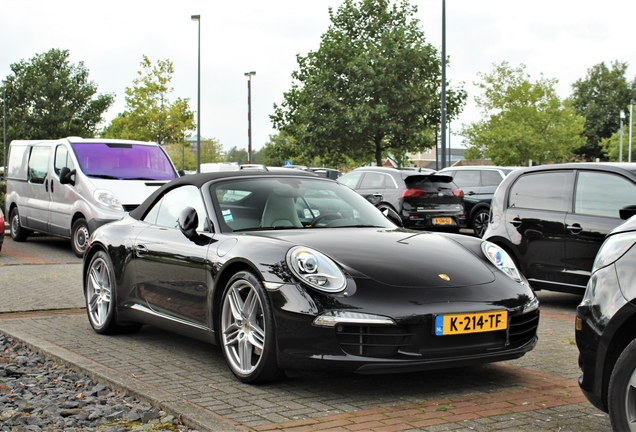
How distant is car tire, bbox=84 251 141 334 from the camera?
268 inches

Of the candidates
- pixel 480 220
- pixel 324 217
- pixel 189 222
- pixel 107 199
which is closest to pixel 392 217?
pixel 324 217

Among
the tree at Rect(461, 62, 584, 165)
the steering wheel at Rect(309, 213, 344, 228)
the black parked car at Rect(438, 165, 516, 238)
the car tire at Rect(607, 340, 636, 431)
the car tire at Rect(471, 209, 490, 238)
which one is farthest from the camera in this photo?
the tree at Rect(461, 62, 584, 165)

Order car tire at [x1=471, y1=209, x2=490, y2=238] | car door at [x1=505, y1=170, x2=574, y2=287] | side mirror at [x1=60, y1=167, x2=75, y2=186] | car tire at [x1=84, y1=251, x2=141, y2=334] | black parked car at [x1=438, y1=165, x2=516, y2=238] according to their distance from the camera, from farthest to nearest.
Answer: black parked car at [x1=438, y1=165, x2=516, y2=238] → car tire at [x1=471, y1=209, x2=490, y2=238] → side mirror at [x1=60, y1=167, x2=75, y2=186] → car door at [x1=505, y1=170, x2=574, y2=287] → car tire at [x1=84, y1=251, x2=141, y2=334]

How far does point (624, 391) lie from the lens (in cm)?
346

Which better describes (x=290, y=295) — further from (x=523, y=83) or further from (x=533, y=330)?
(x=523, y=83)

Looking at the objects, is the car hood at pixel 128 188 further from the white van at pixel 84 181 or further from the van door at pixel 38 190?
the van door at pixel 38 190

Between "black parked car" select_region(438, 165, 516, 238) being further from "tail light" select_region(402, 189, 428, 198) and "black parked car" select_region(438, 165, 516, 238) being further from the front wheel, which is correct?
"tail light" select_region(402, 189, 428, 198)

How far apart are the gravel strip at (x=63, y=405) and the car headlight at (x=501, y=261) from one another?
7.48ft

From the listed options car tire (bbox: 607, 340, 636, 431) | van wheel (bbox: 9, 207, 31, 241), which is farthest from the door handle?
van wheel (bbox: 9, 207, 31, 241)

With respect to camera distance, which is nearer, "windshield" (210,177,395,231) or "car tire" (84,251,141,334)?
"windshield" (210,177,395,231)

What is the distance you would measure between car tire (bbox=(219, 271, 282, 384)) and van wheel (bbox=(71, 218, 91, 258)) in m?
8.87

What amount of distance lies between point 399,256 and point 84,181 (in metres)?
9.47

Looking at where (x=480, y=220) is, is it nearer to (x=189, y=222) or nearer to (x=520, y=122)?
(x=189, y=222)

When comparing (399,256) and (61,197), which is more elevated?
(61,197)
